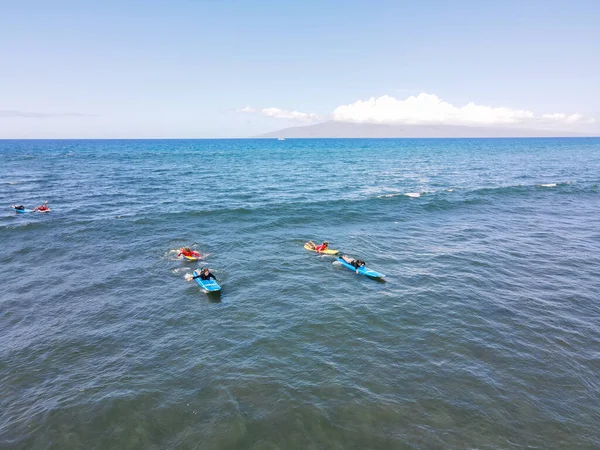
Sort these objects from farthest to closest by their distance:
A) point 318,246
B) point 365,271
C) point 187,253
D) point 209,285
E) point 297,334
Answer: point 318,246 → point 187,253 → point 365,271 → point 209,285 → point 297,334

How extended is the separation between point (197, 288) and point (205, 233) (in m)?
16.0

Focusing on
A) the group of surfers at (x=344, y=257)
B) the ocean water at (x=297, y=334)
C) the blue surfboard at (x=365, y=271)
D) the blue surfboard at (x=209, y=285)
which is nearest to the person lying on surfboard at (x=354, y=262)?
the group of surfers at (x=344, y=257)

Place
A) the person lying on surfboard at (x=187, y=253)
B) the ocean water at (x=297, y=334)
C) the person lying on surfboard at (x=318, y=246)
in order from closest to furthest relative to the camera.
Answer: the ocean water at (x=297, y=334)
the person lying on surfboard at (x=187, y=253)
the person lying on surfboard at (x=318, y=246)

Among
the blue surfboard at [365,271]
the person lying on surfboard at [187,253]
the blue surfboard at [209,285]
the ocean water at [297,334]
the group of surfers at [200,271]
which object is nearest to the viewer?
the ocean water at [297,334]

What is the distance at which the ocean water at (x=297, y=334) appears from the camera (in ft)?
53.8

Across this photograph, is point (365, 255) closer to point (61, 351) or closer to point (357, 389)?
point (357, 389)

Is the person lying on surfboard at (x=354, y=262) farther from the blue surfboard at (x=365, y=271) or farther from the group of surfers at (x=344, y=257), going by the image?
the blue surfboard at (x=365, y=271)

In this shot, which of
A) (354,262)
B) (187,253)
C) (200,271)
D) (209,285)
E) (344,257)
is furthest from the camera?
(187,253)

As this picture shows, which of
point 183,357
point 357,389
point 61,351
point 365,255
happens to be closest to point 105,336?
point 61,351

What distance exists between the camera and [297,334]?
928 inches

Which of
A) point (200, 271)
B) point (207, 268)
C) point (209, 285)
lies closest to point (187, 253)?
point (207, 268)

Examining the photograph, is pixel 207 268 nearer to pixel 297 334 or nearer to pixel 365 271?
pixel 297 334

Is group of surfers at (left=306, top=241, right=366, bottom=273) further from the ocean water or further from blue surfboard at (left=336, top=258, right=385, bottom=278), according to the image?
the ocean water

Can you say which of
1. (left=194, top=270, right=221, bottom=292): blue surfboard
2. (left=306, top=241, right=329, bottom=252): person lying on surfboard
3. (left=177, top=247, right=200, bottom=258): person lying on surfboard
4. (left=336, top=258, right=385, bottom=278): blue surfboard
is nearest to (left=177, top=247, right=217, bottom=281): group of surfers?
(left=177, top=247, right=200, bottom=258): person lying on surfboard
